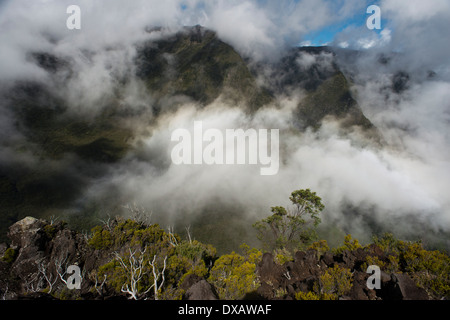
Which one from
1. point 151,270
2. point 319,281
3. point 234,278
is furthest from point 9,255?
point 319,281

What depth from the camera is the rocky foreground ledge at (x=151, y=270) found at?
25370 mm

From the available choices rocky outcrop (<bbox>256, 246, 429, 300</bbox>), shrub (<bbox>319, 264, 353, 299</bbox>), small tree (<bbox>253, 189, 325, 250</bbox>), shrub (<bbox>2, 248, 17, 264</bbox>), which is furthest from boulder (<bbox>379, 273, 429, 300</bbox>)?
shrub (<bbox>2, 248, 17, 264</bbox>)

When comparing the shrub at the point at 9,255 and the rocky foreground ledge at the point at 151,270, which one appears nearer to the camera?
the rocky foreground ledge at the point at 151,270

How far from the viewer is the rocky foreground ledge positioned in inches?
999

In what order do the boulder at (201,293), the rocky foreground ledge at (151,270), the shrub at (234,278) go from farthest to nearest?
the shrub at (234,278)
the rocky foreground ledge at (151,270)
the boulder at (201,293)

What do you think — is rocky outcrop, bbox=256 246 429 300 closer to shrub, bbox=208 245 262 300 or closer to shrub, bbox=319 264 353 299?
shrub, bbox=319 264 353 299

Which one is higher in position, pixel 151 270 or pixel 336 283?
pixel 336 283

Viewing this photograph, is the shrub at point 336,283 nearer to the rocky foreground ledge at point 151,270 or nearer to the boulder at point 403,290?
the rocky foreground ledge at point 151,270

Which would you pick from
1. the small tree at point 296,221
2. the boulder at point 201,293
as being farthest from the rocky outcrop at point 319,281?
the small tree at point 296,221

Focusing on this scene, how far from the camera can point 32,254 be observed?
160 ft

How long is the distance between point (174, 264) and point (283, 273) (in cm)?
2114

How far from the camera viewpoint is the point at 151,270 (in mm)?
39031

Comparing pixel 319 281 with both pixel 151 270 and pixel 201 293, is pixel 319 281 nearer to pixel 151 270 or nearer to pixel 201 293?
pixel 201 293
